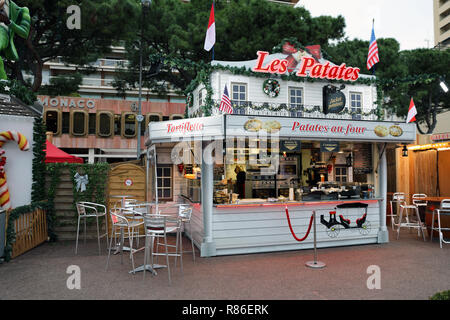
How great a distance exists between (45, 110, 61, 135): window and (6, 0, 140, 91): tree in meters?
8.34

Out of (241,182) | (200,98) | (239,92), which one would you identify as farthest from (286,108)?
(241,182)

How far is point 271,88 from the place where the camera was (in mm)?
11695

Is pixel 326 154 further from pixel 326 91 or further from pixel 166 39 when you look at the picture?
pixel 166 39

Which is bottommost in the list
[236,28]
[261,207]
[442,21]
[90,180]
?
[261,207]

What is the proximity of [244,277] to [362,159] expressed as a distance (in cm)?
736

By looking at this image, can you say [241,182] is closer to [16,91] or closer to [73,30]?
[16,91]

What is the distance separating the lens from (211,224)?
7539 millimetres

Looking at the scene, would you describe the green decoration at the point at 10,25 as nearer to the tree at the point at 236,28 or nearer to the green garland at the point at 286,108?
the green garland at the point at 286,108

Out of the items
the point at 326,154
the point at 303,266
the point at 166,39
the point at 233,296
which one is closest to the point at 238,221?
the point at 303,266

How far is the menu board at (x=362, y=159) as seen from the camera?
1074 centimetres

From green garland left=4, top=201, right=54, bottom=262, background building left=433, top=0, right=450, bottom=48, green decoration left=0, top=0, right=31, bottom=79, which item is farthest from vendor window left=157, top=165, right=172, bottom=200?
background building left=433, top=0, right=450, bottom=48

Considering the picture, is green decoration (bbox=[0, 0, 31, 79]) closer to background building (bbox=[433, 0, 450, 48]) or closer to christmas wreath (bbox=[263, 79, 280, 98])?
christmas wreath (bbox=[263, 79, 280, 98])

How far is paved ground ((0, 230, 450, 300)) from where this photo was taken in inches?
197
